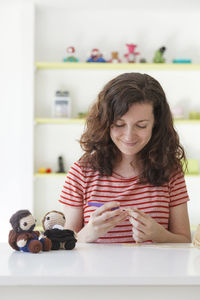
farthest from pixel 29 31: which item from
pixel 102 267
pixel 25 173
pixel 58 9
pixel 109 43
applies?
pixel 102 267

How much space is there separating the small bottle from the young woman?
2315mm

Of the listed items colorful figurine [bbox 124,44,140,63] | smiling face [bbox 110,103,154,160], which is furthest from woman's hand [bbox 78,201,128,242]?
colorful figurine [bbox 124,44,140,63]

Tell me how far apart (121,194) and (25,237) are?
460 mm

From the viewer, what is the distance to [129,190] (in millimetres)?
1681

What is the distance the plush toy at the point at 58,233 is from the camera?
1.34 metres

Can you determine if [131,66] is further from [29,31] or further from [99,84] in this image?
[29,31]

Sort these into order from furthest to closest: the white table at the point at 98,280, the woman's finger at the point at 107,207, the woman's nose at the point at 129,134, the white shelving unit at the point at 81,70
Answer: the white shelving unit at the point at 81,70 < the woman's nose at the point at 129,134 < the woman's finger at the point at 107,207 < the white table at the point at 98,280

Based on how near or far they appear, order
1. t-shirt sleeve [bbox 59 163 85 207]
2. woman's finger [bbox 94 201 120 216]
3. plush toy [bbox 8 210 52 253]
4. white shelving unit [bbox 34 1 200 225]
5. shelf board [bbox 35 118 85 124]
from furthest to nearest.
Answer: white shelving unit [bbox 34 1 200 225]
shelf board [bbox 35 118 85 124]
t-shirt sleeve [bbox 59 163 85 207]
woman's finger [bbox 94 201 120 216]
plush toy [bbox 8 210 52 253]

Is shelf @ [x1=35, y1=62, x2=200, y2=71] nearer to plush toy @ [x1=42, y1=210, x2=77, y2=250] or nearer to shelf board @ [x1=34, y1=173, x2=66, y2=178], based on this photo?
shelf board @ [x1=34, y1=173, x2=66, y2=178]

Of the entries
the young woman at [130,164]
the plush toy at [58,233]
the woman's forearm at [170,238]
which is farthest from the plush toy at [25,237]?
the woman's forearm at [170,238]

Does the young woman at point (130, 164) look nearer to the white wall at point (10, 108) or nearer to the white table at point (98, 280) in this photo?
the white table at point (98, 280)

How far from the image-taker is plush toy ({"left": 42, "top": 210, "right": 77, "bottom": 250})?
1345mm

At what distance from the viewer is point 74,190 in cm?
171

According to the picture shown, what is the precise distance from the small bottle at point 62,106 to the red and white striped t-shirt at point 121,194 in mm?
2348
